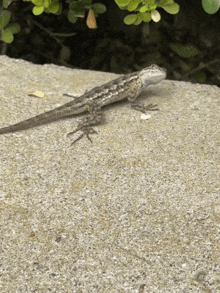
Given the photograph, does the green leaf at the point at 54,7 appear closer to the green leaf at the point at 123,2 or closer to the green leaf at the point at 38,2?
the green leaf at the point at 38,2

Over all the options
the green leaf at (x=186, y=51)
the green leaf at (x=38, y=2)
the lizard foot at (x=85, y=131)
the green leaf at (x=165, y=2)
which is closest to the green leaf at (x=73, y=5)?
the green leaf at (x=38, y=2)

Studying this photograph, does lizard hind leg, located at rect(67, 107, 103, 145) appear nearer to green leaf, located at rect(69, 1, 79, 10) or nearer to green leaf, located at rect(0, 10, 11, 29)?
green leaf, located at rect(69, 1, 79, 10)

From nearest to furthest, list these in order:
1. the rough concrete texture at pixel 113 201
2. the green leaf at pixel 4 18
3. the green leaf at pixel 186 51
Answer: the rough concrete texture at pixel 113 201 → the green leaf at pixel 4 18 → the green leaf at pixel 186 51

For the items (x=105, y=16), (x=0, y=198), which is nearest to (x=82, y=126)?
(x=0, y=198)

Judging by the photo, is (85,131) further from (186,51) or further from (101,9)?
(186,51)

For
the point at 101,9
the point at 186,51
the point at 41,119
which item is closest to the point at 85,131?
the point at 41,119

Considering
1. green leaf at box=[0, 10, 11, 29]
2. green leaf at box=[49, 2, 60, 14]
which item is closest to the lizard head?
green leaf at box=[49, 2, 60, 14]
